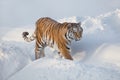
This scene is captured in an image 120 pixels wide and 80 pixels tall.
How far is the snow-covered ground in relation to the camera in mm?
4227

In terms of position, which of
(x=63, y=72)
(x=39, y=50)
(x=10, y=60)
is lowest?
(x=63, y=72)

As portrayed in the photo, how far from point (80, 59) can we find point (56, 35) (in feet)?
1.61

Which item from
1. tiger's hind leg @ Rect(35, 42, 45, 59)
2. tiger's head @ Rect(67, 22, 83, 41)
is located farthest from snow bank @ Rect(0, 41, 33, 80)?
tiger's hind leg @ Rect(35, 42, 45, 59)

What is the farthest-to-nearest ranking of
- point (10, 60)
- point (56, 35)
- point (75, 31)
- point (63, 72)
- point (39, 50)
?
point (39, 50)
point (56, 35)
point (75, 31)
point (10, 60)
point (63, 72)

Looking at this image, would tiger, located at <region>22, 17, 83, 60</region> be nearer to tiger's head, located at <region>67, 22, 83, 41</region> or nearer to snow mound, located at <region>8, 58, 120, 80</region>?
tiger's head, located at <region>67, 22, 83, 41</region>

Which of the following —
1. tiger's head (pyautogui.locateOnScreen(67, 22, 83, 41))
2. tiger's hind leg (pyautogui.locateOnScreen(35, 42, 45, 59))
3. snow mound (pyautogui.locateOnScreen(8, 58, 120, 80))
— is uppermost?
tiger's hind leg (pyautogui.locateOnScreen(35, 42, 45, 59))

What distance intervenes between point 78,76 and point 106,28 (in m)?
3.06

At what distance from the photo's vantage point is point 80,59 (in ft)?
18.9

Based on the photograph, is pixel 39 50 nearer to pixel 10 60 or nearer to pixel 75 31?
pixel 75 31

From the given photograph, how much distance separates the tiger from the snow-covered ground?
17 centimetres

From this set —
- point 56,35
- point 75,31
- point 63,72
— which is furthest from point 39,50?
point 63,72

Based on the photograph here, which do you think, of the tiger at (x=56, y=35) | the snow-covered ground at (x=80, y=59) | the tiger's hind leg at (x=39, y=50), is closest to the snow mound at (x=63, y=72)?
the snow-covered ground at (x=80, y=59)

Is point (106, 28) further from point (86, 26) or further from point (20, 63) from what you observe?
point (20, 63)

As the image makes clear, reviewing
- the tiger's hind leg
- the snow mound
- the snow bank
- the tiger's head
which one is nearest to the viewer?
the snow mound
